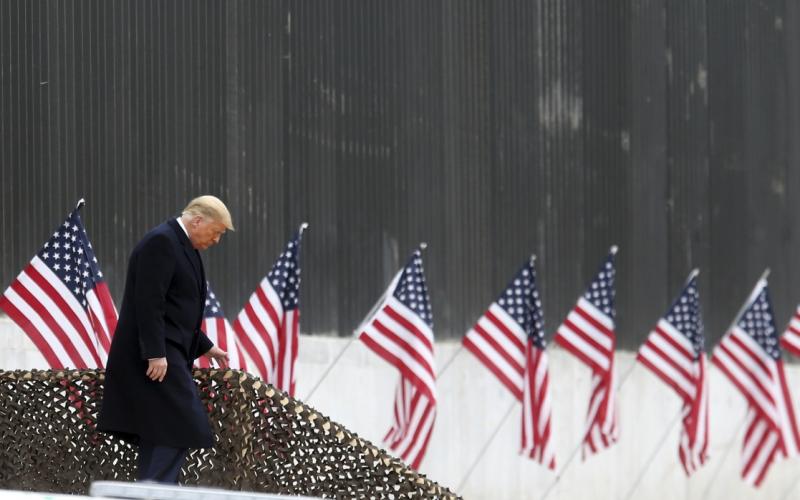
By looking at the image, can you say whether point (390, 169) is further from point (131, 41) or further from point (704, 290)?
point (704, 290)

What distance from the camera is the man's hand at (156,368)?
8109 millimetres

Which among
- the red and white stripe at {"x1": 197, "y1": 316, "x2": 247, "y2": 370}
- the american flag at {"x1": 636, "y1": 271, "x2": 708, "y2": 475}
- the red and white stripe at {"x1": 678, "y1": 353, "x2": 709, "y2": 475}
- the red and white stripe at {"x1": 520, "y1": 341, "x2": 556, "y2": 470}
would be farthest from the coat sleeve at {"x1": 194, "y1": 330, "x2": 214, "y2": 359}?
the red and white stripe at {"x1": 678, "y1": 353, "x2": 709, "y2": 475}

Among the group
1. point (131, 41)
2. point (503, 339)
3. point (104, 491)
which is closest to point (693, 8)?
point (503, 339)

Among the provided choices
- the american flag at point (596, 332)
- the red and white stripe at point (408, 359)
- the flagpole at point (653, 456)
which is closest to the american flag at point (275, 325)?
the red and white stripe at point (408, 359)

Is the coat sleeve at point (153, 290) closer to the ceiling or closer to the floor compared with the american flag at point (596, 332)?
closer to the floor

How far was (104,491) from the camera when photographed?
15.8 feet

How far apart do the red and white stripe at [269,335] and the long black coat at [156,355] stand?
5.51 m

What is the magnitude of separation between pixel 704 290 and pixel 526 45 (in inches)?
180

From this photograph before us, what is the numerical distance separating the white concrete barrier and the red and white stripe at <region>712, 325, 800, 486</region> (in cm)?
167

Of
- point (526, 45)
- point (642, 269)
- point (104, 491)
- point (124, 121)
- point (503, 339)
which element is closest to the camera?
point (104, 491)

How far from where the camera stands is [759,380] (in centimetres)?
1878

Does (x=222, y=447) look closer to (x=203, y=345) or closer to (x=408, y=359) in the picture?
(x=203, y=345)

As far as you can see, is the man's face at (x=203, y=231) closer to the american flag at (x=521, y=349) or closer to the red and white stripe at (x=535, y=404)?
the american flag at (x=521, y=349)

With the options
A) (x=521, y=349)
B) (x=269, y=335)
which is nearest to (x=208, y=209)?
(x=269, y=335)
